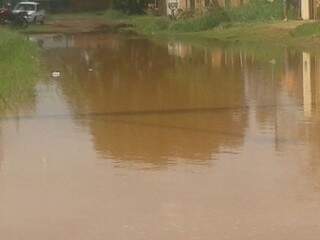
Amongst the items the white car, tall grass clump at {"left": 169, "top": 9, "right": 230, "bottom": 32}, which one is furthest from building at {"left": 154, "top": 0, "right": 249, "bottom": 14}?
the white car

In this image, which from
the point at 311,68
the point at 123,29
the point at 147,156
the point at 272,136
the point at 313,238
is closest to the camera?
the point at 313,238

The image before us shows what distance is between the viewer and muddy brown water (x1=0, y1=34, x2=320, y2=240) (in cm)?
745

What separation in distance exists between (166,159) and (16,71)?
10.5 meters

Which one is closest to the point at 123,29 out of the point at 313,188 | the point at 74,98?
the point at 74,98

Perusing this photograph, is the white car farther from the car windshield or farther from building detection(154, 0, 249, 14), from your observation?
building detection(154, 0, 249, 14)

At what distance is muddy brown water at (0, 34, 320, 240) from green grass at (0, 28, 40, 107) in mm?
406

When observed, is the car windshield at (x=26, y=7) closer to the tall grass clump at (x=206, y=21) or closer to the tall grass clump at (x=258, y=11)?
the tall grass clump at (x=206, y=21)

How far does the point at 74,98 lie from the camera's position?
16.4 m

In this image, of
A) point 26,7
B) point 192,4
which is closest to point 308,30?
point 192,4

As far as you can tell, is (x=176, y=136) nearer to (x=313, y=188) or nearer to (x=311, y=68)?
(x=313, y=188)

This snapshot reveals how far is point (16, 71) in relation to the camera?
66.2 ft

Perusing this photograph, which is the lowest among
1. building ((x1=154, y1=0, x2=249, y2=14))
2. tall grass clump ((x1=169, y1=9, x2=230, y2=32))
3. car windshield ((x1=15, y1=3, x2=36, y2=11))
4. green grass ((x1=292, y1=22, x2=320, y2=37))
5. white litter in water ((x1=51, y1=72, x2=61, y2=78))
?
white litter in water ((x1=51, y1=72, x2=61, y2=78))

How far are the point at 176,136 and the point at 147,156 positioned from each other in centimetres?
138

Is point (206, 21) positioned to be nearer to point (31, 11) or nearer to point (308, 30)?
point (308, 30)
